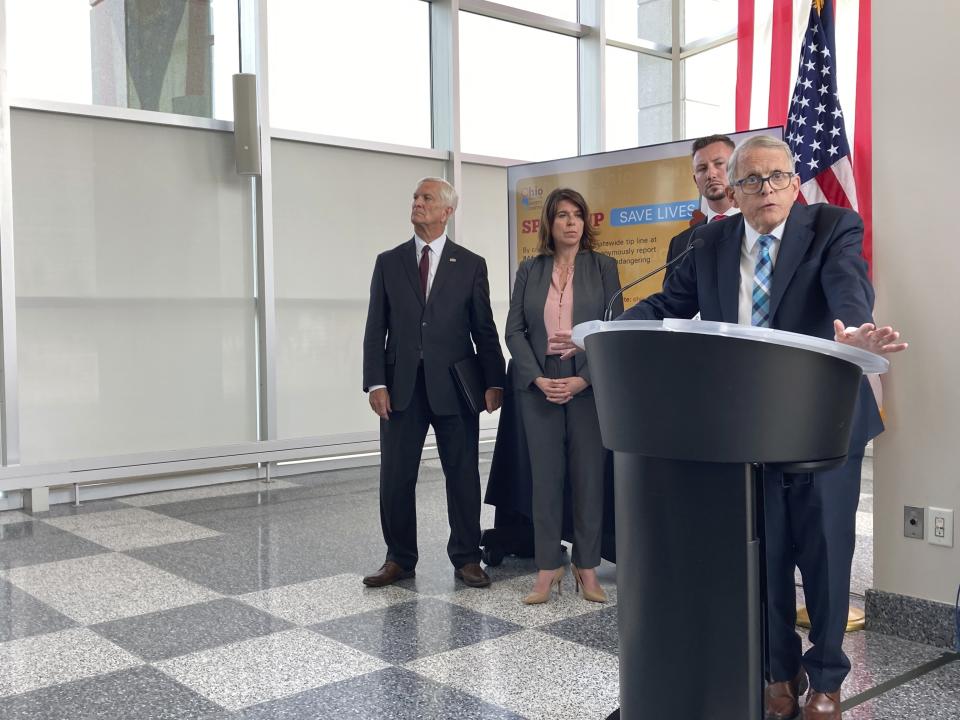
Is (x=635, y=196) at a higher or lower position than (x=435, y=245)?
higher

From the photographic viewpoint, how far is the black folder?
12.3 ft

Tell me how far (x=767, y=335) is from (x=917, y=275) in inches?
71.9

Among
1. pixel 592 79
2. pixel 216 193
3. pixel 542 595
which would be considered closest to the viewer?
pixel 542 595

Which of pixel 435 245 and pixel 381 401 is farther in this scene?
pixel 435 245

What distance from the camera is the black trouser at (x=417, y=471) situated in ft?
12.4

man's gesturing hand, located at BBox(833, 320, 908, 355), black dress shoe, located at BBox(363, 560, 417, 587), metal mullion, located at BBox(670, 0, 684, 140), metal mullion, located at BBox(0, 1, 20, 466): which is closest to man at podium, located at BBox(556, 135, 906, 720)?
man's gesturing hand, located at BBox(833, 320, 908, 355)

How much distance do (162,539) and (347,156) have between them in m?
3.40

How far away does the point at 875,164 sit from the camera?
3174mm

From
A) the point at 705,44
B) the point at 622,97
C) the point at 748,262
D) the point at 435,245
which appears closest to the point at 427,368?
the point at 435,245

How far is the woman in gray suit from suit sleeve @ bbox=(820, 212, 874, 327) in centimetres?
128

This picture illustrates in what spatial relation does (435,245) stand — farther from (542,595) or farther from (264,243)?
(264,243)

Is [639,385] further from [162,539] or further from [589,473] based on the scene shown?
[162,539]

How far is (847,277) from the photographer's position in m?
2.24

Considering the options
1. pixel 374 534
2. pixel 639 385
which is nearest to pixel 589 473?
pixel 374 534
